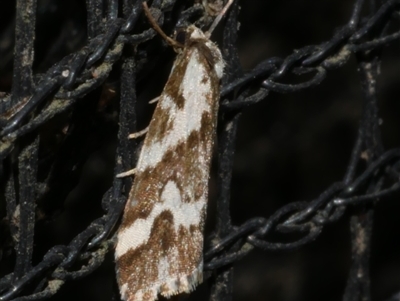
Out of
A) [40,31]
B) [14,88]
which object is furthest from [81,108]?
[40,31]

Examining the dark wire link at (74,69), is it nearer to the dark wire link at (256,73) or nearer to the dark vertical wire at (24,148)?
the dark vertical wire at (24,148)

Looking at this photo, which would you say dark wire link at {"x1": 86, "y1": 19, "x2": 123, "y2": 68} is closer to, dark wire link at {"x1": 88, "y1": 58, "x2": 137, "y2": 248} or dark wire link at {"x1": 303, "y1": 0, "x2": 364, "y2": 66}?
dark wire link at {"x1": 88, "y1": 58, "x2": 137, "y2": 248}

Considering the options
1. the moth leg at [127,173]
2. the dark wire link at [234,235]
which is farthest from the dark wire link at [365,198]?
the moth leg at [127,173]

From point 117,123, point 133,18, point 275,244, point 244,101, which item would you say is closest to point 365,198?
point 275,244

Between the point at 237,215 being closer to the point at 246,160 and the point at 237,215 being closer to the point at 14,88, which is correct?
the point at 246,160

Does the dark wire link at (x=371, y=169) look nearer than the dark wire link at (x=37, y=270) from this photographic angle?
No

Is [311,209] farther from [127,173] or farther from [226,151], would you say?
[127,173]
